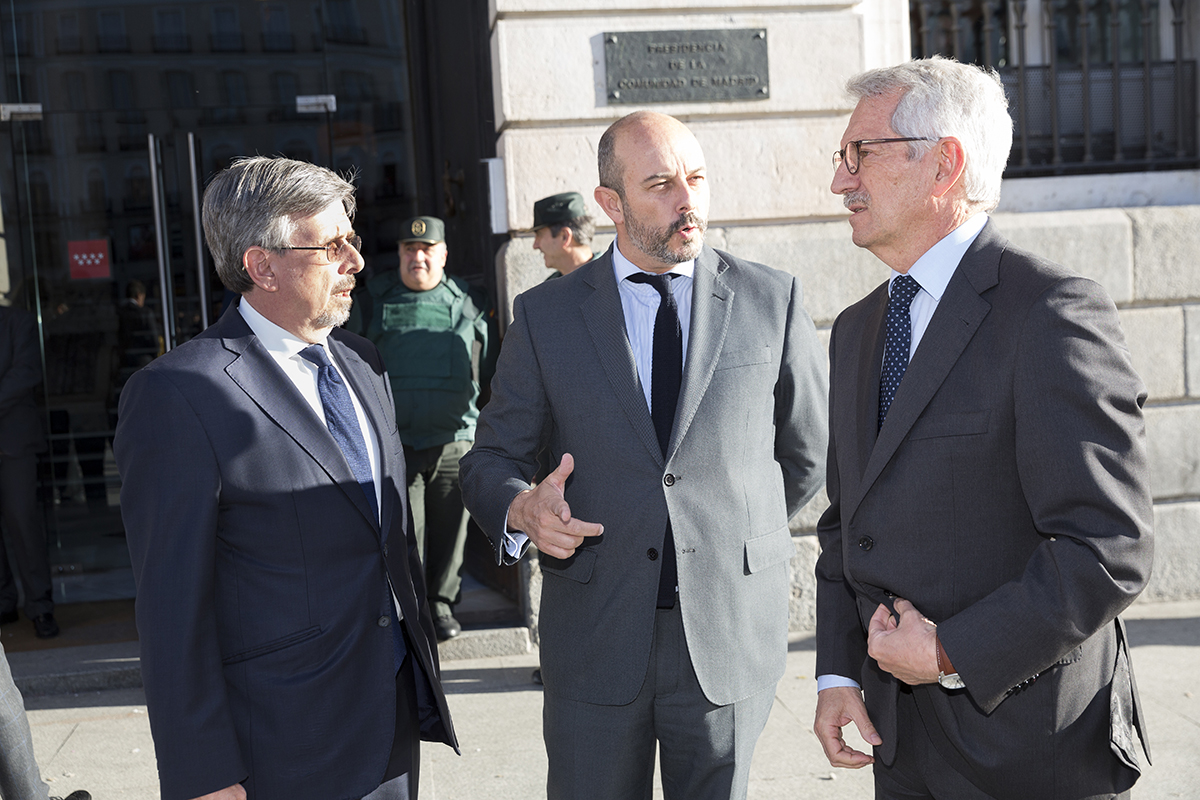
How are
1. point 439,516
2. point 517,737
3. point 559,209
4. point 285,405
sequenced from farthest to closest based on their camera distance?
point 439,516, point 559,209, point 517,737, point 285,405

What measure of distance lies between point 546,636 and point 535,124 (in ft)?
10.7

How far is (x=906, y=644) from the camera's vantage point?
5.96 ft

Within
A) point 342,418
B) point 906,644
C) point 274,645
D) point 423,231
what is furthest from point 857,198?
point 423,231

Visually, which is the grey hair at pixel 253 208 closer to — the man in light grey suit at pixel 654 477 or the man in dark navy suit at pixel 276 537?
the man in dark navy suit at pixel 276 537

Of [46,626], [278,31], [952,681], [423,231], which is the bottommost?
[46,626]

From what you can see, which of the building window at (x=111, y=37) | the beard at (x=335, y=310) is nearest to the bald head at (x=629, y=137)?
the beard at (x=335, y=310)

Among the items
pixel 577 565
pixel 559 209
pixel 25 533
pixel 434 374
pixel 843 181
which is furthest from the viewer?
pixel 25 533

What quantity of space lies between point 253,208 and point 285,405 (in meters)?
0.45

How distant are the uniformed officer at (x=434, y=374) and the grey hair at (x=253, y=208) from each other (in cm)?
317

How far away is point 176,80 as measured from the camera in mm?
6734

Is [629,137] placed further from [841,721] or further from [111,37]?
[111,37]

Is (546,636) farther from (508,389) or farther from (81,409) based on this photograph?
(81,409)

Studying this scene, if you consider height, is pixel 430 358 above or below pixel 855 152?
below

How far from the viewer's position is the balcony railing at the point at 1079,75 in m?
6.17
